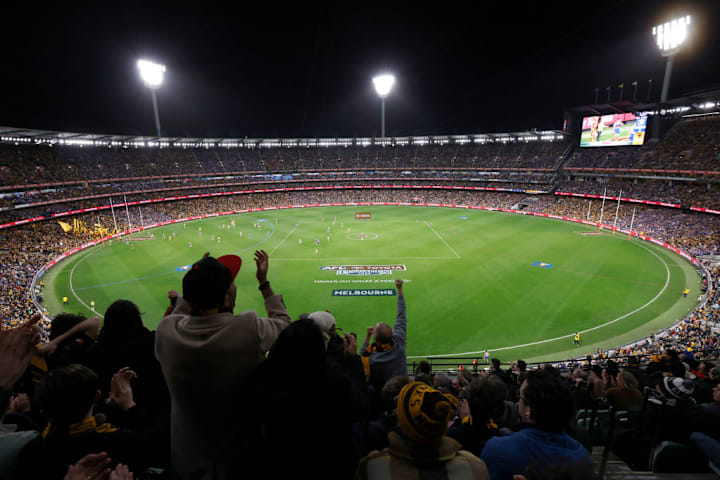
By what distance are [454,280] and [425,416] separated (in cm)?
2996

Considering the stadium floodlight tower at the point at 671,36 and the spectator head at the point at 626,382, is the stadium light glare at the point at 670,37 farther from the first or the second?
the spectator head at the point at 626,382

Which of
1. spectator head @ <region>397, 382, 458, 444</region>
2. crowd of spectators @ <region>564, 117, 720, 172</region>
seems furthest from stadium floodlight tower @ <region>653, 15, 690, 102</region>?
spectator head @ <region>397, 382, 458, 444</region>

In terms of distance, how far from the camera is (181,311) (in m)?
3.66

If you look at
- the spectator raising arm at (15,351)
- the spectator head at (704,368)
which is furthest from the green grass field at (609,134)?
the spectator raising arm at (15,351)

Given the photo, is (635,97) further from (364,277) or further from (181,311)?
(181,311)

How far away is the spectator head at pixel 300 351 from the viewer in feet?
7.98

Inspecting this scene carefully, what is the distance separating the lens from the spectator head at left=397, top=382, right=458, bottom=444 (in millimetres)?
2373

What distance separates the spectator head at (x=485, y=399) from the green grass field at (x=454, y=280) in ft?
55.1

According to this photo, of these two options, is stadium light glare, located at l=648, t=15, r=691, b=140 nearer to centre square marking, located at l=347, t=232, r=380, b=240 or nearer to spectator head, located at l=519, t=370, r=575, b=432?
centre square marking, located at l=347, t=232, r=380, b=240

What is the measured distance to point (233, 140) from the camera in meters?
84.1

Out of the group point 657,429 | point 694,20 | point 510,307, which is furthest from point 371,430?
point 694,20

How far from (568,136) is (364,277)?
219 feet

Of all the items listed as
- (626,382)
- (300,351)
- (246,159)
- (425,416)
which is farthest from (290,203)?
(425,416)

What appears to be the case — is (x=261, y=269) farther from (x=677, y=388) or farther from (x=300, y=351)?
(x=677, y=388)
